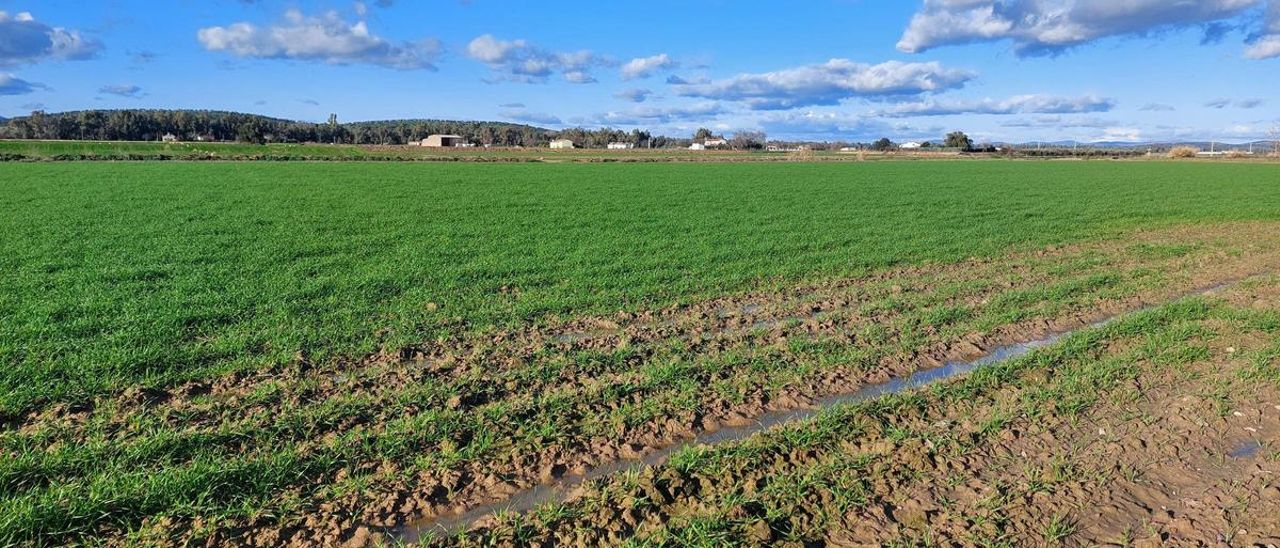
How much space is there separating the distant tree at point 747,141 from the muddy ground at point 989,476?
158540 mm

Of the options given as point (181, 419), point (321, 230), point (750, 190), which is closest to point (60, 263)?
point (321, 230)

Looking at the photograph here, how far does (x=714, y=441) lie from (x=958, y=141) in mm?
162099

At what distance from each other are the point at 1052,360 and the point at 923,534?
4.59m

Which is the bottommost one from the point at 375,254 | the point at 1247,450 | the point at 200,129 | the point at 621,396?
the point at 1247,450

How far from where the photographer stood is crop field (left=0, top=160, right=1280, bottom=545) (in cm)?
472

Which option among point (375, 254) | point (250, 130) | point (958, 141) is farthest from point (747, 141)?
point (375, 254)

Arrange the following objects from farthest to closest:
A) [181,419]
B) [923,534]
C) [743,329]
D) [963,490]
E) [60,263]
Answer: [60,263]
[743,329]
[181,419]
[963,490]
[923,534]

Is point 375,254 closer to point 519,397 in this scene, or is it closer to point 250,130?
point 519,397

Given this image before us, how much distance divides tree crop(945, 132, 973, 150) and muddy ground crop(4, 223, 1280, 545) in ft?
493

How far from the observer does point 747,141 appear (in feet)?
568

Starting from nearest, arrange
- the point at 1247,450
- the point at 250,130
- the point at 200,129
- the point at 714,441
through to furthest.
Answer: the point at 1247,450 < the point at 714,441 < the point at 250,130 < the point at 200,129

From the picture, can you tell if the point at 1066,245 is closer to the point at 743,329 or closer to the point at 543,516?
the point at 743,329

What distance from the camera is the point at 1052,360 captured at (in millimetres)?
8031

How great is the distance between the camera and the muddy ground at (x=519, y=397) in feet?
16.1
